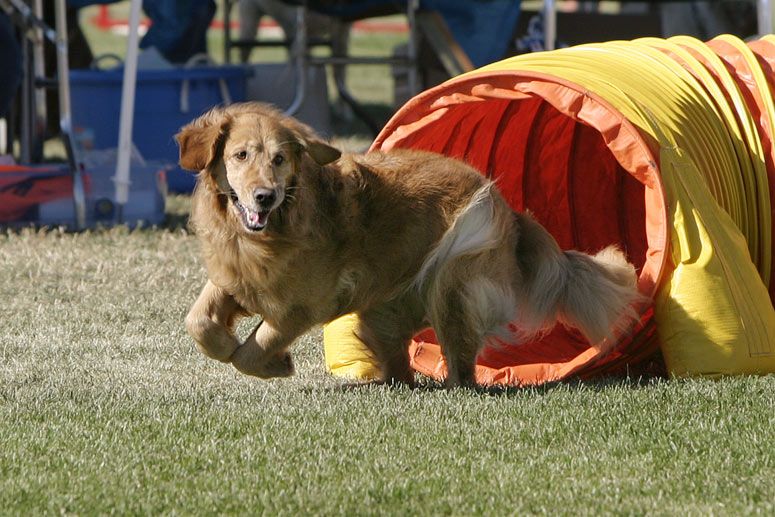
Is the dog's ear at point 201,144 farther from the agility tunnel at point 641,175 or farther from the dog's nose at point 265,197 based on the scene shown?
the agility tunnel at point 641,175

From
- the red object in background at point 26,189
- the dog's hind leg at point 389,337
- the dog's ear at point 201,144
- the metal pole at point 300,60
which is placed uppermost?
the dog's ear at point 201,144

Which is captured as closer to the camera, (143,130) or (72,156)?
(72,156)

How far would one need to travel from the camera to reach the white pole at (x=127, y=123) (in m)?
9.48

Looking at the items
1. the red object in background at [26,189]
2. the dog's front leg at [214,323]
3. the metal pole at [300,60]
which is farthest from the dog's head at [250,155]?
the metal pole at [300,60]

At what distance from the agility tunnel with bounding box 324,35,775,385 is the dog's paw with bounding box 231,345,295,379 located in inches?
22.3

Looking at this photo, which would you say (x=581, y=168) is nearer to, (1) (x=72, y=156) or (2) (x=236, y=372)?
(2) (x=236, y=372)

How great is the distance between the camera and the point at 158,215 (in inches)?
384

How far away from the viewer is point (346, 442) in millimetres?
4449

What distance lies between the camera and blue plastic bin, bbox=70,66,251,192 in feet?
36.5

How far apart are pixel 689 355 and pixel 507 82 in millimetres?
1369

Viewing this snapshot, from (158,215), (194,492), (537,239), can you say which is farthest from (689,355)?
(158,215)

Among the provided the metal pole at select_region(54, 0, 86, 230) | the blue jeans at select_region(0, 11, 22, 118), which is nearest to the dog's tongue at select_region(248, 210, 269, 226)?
the metal pole at select_region(54, 0, 86, 230)

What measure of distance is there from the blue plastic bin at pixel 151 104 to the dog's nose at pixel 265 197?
6534 mm

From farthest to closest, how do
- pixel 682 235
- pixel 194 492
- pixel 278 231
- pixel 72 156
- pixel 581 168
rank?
pixel 72 156, pixel 581 168, pixel 682 235, pixel 278 231, pixel 194 492
